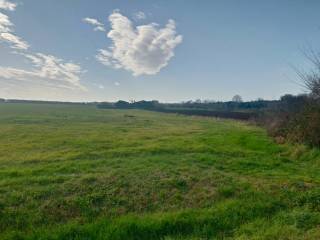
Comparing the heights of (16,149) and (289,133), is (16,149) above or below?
below

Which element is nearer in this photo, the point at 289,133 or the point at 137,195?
the point at 137,195

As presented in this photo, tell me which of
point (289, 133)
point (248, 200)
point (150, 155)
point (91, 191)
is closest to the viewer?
point (248, 200)

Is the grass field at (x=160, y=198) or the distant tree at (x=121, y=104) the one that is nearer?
the grass field at (x=160, y=198)

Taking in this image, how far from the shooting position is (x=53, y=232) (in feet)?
19.5

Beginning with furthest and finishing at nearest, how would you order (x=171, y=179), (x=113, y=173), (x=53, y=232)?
(x=113, y=173) → (x=171, y=179) → (x=53, y=232)

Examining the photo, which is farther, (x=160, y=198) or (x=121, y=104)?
(x=121, y=104)

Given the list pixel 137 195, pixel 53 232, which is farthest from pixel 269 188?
pixel 53 232

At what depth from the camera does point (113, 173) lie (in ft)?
33.3

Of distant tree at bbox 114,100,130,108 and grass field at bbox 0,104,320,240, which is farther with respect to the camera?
distant tree at bbox 114,100,130,108

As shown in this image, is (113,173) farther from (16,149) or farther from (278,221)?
(16,149)

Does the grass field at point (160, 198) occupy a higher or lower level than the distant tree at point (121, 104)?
lower

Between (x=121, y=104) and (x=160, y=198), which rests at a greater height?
(x=121, y=104)

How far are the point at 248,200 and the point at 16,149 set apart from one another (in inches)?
572

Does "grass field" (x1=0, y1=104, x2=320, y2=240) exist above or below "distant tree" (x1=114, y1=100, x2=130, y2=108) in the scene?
below
